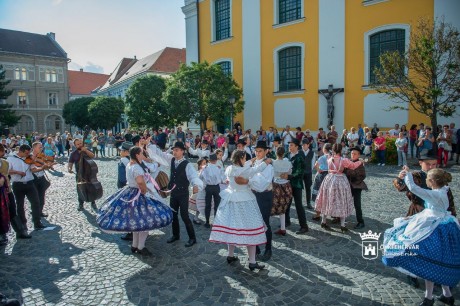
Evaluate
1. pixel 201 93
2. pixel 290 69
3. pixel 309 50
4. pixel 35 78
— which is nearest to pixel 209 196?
pixel 201 93

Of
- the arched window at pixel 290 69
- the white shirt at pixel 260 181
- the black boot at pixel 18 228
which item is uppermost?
the arched window at pixel 290 69

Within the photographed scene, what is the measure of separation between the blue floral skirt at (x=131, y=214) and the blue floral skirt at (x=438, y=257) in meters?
3.55

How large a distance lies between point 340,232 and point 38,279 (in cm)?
521

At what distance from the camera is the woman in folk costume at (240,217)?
492 centimetres

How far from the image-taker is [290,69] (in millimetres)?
22297

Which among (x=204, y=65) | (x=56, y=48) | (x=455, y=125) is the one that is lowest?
(x=455, y=125)

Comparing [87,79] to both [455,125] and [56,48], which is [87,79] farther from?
[455,125]

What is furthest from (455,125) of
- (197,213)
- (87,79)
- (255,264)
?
(87,79)

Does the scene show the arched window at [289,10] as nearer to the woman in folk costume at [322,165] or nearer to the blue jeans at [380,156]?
the blue jeans at [380,156]

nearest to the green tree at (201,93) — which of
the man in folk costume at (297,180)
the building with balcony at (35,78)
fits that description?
the man in folk costume at (297,180)

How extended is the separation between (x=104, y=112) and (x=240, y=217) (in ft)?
147

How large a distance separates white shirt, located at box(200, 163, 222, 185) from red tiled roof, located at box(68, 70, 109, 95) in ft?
247

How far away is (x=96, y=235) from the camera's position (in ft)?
22.6

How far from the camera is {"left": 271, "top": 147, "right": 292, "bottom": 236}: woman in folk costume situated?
6375 mm
